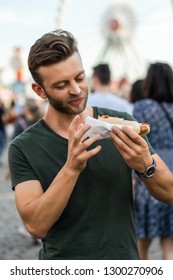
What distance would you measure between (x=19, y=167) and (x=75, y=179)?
25cm

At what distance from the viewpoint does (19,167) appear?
2027 millimetres

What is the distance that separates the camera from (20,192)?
199 centimetres

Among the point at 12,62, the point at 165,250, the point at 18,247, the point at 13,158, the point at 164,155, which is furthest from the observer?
the point at 12,62

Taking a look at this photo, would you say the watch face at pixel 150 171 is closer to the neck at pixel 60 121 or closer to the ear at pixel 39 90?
the neck at pixel 60 121

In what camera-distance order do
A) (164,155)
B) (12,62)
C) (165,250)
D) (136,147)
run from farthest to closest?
(12,62), (165,250), (164,155), (136,147)

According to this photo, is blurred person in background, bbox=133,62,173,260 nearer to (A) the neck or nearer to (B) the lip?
(A) the neck

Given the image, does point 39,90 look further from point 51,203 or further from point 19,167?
point 51,203

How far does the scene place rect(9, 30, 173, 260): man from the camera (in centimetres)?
194

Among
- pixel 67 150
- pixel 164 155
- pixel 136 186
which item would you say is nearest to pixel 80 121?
pixel 67 150

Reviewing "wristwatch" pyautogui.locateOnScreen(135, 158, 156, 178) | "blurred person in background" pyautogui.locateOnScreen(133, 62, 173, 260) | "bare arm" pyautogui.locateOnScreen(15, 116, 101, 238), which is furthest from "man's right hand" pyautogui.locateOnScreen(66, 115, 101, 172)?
"blurred person in background" pyautogui.locateOnScreen(133, 62, 173, 260)

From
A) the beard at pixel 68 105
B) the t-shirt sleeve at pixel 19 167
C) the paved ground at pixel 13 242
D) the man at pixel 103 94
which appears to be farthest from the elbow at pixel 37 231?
the paved ground at pixel 13 242

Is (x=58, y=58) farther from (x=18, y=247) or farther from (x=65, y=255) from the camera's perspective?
(x=18, y=247)

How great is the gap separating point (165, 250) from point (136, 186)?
1.58 feet

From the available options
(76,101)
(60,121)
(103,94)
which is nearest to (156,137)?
(103,94)
